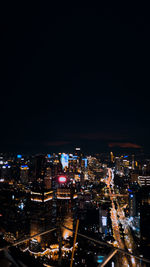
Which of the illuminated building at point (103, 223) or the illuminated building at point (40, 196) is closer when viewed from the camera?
the illuminated building at point (103, 223)

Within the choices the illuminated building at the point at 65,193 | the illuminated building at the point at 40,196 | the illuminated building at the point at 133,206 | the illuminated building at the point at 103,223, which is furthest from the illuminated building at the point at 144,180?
the illuminated building at the point at 40,196

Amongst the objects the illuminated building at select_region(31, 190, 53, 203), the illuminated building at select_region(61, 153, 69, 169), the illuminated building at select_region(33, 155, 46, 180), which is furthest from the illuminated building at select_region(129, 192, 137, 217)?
the illuminated building at select_region(61, 153, 69, 169)

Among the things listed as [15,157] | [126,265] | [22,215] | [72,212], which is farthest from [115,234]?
[15,157]

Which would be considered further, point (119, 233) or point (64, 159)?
point (64, 159)

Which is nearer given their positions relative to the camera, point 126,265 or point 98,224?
point 126,265

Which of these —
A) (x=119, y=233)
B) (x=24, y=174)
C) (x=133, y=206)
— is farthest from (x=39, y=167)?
(x=119, y=233)

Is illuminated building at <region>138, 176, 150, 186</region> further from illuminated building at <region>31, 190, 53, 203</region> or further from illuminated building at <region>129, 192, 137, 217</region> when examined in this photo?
illuminated building at <region>31, 190, 53, 203</region>

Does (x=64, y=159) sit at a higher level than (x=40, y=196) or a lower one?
higher

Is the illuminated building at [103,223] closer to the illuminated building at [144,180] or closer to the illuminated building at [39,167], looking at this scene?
the illuminated building at [144,180]

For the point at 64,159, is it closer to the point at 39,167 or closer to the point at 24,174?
the point at 39,167

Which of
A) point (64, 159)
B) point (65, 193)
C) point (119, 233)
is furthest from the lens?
point (64, 159)

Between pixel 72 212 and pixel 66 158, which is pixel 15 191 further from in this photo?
pixel 66 158
